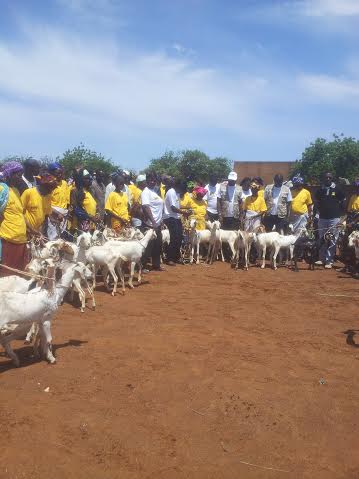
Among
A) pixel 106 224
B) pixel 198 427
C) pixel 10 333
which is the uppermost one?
pixel 106 224

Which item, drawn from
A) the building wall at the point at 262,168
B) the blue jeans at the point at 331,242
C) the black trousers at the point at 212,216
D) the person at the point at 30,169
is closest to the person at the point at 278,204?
the blue jeans at the point at 331,242

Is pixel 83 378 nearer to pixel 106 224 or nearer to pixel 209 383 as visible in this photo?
pixel 209 383

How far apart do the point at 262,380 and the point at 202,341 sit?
138 cm

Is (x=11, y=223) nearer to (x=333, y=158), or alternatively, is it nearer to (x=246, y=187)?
(x=246, y=187)

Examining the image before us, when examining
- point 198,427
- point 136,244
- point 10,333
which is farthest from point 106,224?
point 198,427

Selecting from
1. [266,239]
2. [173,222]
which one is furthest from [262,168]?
[173,222]

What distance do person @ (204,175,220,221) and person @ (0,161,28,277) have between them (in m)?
8.69

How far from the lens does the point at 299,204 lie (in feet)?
44.0

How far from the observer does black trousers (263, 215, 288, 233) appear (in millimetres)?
13969

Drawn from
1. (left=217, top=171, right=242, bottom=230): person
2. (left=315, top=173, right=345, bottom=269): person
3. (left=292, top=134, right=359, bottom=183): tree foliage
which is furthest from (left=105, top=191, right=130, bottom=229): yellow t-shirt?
(left=292, top=134, right=359, bottom=183): tree foliage

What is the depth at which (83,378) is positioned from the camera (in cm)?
533

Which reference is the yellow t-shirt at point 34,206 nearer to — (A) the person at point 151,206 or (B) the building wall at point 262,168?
Answer: (A) the person at point 151,206

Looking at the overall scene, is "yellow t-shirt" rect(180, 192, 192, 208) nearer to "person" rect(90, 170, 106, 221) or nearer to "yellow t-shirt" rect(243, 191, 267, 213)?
"yellow t-shirt" rect(243, 191, 267, 213)

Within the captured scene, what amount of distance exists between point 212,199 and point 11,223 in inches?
357
